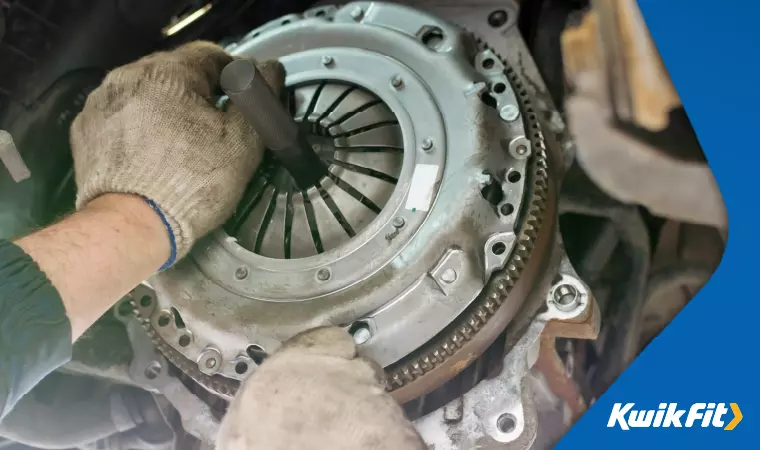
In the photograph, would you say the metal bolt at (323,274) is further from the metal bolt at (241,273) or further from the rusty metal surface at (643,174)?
the rusty metal surface at (643,174)

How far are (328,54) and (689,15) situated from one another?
61cm

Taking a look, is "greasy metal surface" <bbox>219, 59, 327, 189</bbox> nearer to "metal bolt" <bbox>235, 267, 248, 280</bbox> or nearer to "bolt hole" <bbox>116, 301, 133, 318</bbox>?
"metal bolt" <bbox>235, 267, 248, 280</bbox>

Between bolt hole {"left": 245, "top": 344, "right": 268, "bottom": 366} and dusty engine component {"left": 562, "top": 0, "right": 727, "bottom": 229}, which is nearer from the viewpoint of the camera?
dusty engine component {"left": 562, "top": 0, "right": 727, "bottom": 229}

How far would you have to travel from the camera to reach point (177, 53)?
1136 millimetres

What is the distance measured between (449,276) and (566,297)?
0.18 m

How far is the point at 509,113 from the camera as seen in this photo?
43.4 inches

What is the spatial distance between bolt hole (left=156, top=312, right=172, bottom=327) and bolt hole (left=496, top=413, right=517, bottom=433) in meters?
0.56

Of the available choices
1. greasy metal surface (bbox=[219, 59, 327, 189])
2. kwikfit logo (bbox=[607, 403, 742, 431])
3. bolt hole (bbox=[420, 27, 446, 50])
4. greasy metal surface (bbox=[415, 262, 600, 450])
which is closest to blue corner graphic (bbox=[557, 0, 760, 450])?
kwikfit logo (bbox=[607, 403, 742, 431])

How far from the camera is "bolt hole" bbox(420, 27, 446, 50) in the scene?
1.19m

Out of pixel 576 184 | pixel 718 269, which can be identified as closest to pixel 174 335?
pixel 576 184

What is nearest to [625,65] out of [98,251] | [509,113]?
[509,113]

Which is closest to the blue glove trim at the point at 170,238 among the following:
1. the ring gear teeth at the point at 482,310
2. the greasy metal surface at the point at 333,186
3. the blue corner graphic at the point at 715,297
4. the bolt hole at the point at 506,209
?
the greasy metal surface at the point at 333,186

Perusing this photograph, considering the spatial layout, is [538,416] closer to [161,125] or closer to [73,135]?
[161,125]

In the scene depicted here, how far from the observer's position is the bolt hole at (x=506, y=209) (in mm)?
1028
